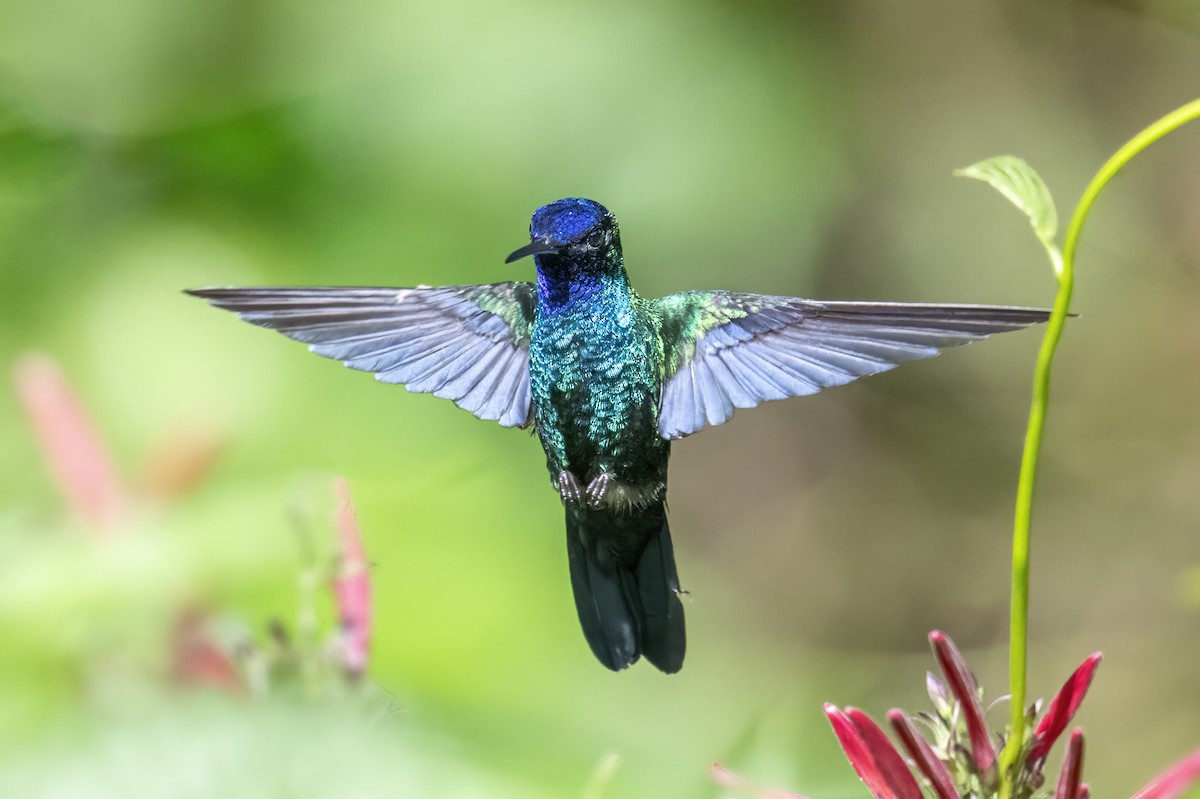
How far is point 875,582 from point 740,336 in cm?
189

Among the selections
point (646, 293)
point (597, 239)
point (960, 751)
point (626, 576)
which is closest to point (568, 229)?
point (597, 239)

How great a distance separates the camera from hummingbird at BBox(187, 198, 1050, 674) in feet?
2.60

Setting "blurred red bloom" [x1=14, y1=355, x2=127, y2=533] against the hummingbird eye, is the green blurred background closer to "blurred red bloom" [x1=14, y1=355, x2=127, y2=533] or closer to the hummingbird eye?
"blurred red bloom" [x1=14, y1=355, x2=127, y2=533]

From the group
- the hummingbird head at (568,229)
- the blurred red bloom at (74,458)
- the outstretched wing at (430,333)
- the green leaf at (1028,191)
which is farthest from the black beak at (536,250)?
the blurred red bloom at (74,458)

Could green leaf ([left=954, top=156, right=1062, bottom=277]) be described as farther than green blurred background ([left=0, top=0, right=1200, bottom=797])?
No

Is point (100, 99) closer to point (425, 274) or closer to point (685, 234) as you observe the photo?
point (425, 274)

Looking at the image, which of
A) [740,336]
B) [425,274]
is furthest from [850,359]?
[425,274]

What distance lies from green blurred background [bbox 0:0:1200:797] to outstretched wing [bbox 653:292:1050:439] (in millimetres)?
225

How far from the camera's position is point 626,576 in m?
0.87

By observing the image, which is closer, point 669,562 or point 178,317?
point 669,562

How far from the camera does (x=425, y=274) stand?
1.97 meters

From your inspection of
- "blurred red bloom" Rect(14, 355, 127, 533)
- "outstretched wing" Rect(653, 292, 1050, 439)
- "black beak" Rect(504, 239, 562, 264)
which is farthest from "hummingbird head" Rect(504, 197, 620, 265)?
"blurred red bloom" Rect(14, 355, 127, 533)

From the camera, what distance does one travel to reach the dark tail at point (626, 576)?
2.72ft

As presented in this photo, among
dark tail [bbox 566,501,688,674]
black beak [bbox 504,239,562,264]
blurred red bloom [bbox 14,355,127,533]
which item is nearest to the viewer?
black beak [bbox 504,239,562,264]
